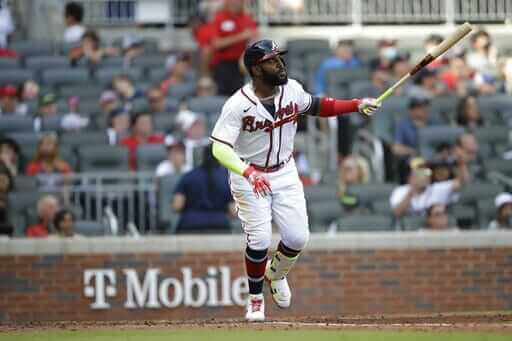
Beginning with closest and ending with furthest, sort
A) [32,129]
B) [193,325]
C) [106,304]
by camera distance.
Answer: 1. [193,325]
2. [106,304]
3. [32,129]

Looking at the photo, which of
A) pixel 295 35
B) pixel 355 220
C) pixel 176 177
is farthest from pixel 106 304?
pixel 295 35

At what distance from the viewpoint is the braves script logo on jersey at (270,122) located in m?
11.9

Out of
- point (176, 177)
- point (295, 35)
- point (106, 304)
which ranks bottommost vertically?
point (106, 304)

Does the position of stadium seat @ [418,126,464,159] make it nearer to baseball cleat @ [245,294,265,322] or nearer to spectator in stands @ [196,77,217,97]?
spectator in stands @ [196,77,217,97]

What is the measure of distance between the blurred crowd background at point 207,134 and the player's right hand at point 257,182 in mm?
4857

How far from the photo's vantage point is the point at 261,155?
1212 cm

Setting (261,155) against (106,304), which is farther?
(106,304)

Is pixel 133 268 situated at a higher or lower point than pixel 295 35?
lower

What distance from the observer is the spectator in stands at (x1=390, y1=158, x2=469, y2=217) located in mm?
16859

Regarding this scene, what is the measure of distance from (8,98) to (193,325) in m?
7.26

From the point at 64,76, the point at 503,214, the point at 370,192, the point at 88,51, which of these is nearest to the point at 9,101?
the point at 64,76

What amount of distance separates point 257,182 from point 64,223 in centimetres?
520

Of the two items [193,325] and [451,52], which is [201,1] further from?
[193,325]

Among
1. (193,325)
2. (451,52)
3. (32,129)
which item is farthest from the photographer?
(451,52)
